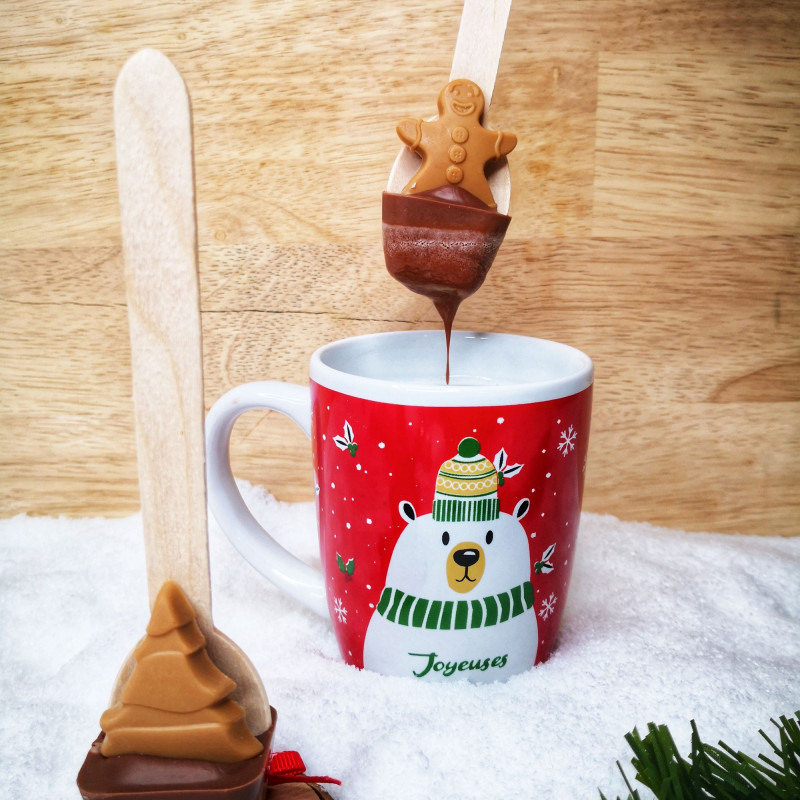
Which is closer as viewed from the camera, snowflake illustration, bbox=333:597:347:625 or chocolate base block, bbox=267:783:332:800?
chocolate base block, bbox=267:783:332:800

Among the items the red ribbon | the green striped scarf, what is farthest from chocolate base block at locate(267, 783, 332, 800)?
the green striped scarf

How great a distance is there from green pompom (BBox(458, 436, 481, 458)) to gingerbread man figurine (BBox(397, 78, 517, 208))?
16cm

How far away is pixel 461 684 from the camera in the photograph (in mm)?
445

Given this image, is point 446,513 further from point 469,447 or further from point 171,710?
point 171,710

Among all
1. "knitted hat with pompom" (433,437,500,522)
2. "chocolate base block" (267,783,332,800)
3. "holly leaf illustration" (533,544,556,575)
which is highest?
"knitted hat with pompom" (433,437,500,522)

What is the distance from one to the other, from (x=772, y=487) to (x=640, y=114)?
1.15 ft

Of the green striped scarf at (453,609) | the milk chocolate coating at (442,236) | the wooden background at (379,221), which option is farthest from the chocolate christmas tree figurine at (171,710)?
the wooden background at (379,221)

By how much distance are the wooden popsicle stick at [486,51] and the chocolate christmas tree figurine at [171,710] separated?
0.31 metres

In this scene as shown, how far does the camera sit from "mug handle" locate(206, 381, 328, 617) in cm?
50

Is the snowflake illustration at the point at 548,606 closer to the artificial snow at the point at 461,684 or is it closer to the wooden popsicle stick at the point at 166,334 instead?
the artificial snow at the point at 461,684

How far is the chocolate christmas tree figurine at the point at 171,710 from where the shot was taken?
12.9 inches

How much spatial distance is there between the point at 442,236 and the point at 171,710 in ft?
0.95

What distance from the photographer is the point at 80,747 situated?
402mm

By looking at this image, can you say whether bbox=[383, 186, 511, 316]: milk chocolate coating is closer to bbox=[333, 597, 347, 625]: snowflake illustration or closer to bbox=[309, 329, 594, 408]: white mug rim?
Answer: bbox=[309, 329, 594, 408]: white mug rim
